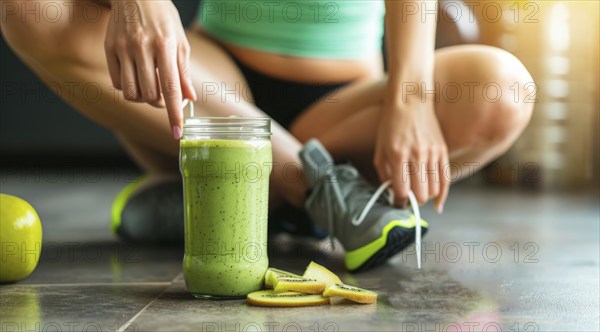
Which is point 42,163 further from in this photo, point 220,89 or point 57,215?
point 220,89

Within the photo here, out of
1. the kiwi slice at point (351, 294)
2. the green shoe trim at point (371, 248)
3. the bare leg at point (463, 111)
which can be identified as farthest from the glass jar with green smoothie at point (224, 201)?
the bare leg at point (463, 111)

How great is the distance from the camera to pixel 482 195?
9.87 ft

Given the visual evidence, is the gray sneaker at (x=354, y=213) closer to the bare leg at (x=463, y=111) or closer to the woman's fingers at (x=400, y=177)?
the woman's fingers at (x=400, y=177)

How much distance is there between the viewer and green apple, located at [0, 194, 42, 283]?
1.23 meters

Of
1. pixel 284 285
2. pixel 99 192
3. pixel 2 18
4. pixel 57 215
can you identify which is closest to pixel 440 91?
pixel 284 285

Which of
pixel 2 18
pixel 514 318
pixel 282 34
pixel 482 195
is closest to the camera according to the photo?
pixel 514 318

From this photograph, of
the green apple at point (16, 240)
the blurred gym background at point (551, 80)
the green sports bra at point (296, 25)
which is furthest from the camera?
the blurred gym background at point (551, 80)

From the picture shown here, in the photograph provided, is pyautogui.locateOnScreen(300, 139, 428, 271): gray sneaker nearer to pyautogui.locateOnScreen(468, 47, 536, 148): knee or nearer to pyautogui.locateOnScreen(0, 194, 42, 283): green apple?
pyautogui.locateOnScreen(468, 47, 536, 148): knee

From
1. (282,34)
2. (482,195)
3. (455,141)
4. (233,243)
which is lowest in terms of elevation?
(482,195)

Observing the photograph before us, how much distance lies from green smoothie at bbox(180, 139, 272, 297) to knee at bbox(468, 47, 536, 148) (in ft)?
1.54

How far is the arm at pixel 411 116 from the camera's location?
53.0 inches

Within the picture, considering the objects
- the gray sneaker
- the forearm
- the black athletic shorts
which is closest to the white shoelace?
the gray sneaker

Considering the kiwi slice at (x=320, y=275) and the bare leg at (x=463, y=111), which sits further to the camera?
the bare leg at (x=463, y=111)

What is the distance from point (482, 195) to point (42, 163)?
2160 millimetres
